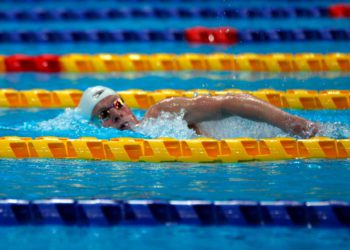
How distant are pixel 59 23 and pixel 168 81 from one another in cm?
317

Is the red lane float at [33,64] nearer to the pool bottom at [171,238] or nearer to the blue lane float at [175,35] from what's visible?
the blue lane float at [175,35]

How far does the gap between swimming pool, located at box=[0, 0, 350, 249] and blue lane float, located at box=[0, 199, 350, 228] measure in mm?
59

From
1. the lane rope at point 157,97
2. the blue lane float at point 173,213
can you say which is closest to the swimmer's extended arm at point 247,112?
the lane rope at point 157,97

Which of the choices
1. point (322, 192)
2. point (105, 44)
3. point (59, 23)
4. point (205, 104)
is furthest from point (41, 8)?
point (322, 192)

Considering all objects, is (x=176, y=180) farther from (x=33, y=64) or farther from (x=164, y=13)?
(x=164, y=13)

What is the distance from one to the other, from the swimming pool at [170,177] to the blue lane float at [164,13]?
2.66 metres

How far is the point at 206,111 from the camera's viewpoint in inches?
232

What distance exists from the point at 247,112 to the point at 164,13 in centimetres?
576

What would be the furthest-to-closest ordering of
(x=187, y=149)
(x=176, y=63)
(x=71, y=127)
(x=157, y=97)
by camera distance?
(x=176, y=63) → (x=157, y=97) → (x=71, y=127) → (x=187, y=149)

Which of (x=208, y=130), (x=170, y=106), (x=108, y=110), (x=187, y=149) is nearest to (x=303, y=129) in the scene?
(x=208, y=130)

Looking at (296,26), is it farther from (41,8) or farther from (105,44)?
(41,8)

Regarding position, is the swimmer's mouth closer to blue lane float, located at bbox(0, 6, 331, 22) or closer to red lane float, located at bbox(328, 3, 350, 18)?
blue lane float, located at bbox(0, 6, 331, 22)

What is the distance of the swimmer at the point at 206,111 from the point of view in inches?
227

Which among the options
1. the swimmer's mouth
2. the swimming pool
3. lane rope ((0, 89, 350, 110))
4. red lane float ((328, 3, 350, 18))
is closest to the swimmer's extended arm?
the swimming pool
